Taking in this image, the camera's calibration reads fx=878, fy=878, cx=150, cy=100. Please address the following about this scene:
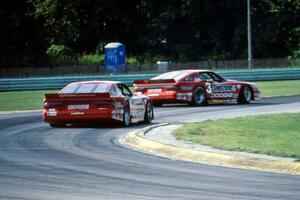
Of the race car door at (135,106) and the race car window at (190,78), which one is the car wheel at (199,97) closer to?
the race car window at (190,78)

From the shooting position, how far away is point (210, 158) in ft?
44.1

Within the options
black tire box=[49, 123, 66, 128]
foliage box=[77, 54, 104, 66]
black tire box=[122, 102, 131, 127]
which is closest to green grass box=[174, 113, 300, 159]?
black tire box=[122, 102, 131, 127]

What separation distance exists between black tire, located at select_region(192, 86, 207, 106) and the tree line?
4752cm

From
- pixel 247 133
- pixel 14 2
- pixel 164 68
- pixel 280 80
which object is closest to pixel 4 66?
pixel 14 2

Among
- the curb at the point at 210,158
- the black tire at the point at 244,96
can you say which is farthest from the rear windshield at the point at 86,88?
the black tire at the point at 244,96

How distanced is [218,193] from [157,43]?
71.2 meters

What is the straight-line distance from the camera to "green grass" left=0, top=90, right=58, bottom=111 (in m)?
30.1

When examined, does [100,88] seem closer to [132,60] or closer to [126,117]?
[126,117]

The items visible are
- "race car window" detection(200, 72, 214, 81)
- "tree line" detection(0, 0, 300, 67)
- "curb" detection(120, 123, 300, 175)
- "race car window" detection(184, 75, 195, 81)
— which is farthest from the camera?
"tree line" detection(0, 0, 300, 67)

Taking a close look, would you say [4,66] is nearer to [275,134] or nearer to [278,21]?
[278,21]

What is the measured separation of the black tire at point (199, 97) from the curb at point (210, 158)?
1295cm

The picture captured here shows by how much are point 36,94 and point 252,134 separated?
2282 centimetres

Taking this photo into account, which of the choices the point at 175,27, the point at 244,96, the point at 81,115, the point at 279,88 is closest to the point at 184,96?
the point at 244,96

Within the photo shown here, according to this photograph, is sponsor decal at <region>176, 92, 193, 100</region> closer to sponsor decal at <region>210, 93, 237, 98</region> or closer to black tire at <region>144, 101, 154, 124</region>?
sponsor decal at <region>210, 93, 237, 98</region>
